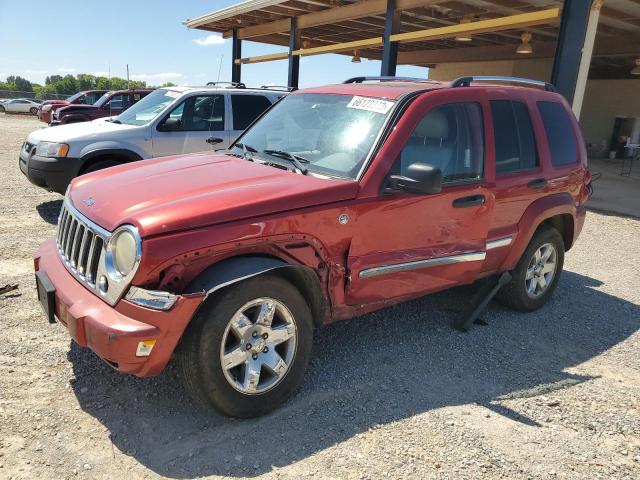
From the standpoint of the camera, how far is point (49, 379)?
3.21m

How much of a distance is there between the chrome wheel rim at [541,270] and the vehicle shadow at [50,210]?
5.64 metres

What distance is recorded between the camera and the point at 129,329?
249 cm

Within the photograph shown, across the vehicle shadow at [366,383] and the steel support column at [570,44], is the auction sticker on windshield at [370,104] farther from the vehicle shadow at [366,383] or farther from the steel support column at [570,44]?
the steel support column at [570,44]

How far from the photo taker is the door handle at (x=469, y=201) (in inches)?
145

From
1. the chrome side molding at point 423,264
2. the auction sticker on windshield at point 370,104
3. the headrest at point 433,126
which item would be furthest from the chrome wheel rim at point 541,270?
the auction sticker on windshield at point 370,104

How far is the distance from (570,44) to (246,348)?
8.59 meters

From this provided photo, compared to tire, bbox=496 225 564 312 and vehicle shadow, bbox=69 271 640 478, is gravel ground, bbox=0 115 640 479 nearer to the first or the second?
vehicle shadow, bbox=69 271 640 478

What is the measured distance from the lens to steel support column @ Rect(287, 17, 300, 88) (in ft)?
50.1

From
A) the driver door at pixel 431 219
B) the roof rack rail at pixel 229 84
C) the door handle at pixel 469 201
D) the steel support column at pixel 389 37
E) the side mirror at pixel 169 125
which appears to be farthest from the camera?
the steel support column at pixel 389 37

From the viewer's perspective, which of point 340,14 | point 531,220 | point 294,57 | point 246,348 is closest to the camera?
point 246,348

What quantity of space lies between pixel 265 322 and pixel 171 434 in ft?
2.55

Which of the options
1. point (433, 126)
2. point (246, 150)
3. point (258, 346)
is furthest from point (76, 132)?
point (258, 346)

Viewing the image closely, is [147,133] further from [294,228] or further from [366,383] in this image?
[366,383]

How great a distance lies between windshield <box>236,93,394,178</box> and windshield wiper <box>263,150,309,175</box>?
23 millimetres
